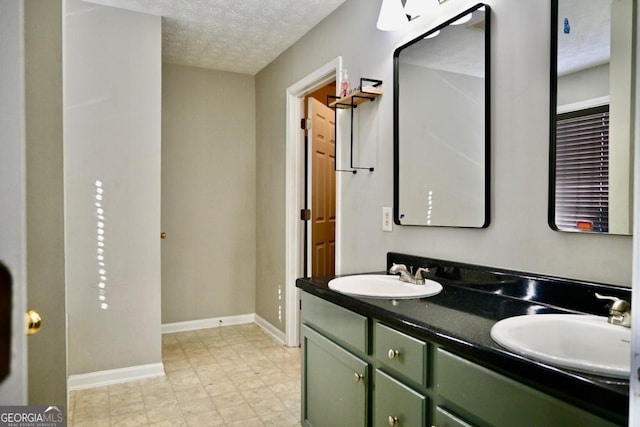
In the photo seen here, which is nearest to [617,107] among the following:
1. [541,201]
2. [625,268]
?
[541,201]

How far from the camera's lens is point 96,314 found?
279cm

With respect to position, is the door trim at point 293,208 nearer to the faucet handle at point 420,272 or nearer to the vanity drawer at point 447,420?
the faucet handle at point 420,272

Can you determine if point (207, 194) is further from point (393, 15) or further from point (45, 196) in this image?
point (45, 196)

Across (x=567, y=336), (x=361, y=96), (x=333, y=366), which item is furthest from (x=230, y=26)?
(x=567, y=336)

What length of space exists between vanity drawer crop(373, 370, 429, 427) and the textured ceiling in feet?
7.59

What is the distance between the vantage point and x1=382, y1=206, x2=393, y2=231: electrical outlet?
7.55 ft

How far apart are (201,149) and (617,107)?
3.38 metres

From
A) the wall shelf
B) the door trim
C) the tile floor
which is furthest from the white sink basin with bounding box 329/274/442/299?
the door trim

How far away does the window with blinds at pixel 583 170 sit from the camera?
1.33 meters

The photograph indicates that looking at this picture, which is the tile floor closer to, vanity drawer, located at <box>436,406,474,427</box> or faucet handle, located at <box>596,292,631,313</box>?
vanity drawer, located at <box>436,406,474,427</box>

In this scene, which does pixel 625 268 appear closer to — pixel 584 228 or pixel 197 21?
pixel 584 228

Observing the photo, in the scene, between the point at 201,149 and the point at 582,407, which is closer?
the point at 582,407
